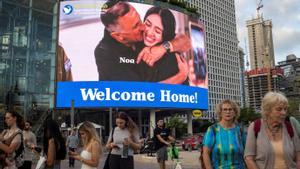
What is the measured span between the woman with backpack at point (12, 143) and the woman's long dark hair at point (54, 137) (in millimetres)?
387

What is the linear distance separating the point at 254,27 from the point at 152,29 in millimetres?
18683

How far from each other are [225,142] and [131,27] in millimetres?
44541

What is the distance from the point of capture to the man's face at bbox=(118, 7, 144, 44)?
48.2 metres

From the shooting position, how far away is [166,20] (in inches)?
2036

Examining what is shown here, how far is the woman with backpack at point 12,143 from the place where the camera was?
547 cm

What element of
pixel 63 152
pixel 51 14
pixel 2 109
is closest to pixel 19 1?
pixel 51 14

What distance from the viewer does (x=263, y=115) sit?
3732 mm

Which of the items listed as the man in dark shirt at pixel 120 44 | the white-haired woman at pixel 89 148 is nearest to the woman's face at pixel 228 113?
the white-haired woman at pixel 89 148

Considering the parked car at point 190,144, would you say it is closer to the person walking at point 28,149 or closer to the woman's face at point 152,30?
the woman's face at point 152,30

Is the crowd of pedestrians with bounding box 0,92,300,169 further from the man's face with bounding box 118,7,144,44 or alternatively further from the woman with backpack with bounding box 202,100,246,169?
the man's face with bounding box 118,7,144,44

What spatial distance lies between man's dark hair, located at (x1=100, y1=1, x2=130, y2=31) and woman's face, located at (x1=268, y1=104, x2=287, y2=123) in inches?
1780

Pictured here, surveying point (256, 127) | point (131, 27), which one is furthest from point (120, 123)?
point (131, 27)

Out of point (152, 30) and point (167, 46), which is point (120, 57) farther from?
point (167, 46)

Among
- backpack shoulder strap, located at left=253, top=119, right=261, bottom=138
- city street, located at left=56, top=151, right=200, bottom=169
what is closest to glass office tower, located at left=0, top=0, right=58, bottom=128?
city street, located at left=56, top=151, right=200, bottom=169
